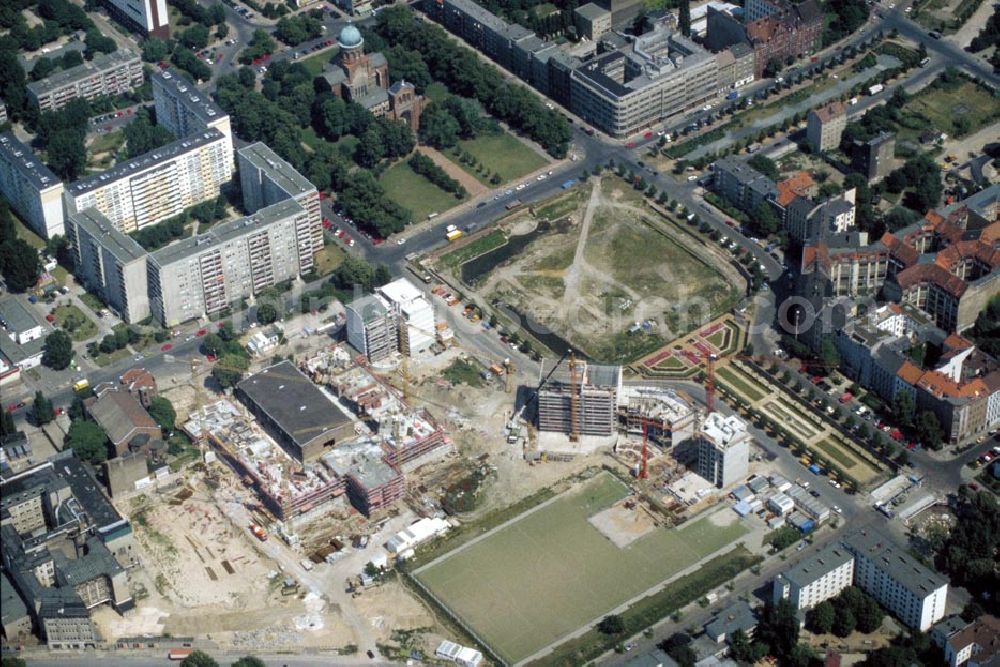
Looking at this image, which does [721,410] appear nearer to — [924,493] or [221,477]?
[924,493]

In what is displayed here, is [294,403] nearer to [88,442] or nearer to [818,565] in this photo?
[88,442]

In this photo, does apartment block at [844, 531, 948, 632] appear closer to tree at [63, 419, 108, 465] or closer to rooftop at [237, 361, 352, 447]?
rooftop at [237, 361, 352, 447]

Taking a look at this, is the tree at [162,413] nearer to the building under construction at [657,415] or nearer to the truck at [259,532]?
the truck at [259,532]

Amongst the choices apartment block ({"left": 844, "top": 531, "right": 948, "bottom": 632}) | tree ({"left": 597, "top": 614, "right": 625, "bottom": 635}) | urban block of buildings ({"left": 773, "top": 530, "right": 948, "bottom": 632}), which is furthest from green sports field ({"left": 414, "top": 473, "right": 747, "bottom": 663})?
apartment block ({"left": 844, "top": 531, "right": 948, "bottom": 632})

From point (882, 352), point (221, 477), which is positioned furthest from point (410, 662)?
point (882, 352)

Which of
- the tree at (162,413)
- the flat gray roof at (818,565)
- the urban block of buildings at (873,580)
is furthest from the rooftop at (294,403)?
the urban block of buildings at (873,580)

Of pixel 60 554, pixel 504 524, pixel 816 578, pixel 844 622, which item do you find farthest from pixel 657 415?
pixel 60 554
